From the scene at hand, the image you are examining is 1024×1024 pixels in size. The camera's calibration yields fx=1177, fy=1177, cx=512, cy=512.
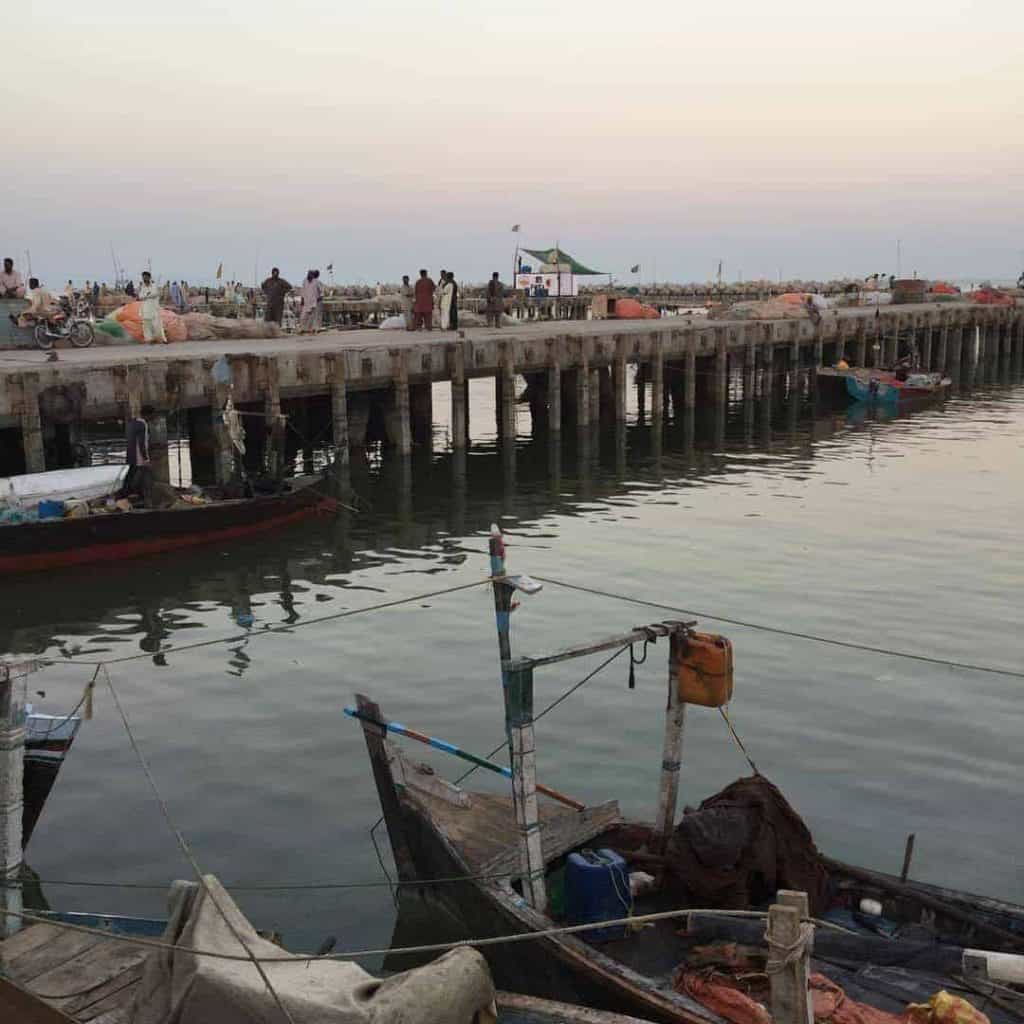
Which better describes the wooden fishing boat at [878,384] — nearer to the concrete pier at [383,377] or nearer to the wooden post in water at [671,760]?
the concrete pier at [383,377]

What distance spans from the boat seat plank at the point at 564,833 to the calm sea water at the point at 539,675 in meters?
1.39

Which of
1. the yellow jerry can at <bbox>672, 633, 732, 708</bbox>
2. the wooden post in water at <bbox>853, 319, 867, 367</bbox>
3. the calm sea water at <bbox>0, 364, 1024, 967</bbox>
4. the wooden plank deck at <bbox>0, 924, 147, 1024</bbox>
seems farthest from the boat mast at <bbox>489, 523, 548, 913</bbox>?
the wooden post in water at <bbox>853, 319, 867, 367</bbox>

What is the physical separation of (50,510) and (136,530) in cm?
141

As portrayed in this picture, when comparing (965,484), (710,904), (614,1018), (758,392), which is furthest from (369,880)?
(758,392)

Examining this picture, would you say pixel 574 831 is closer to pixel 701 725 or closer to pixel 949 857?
pixel 949 857

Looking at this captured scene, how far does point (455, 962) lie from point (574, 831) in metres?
2.78

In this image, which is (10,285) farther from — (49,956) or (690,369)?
(49,956)

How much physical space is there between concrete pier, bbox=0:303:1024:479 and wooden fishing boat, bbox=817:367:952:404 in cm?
169

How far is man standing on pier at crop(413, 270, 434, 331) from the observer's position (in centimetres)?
3697

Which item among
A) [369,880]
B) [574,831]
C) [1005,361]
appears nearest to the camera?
A: [574,831]

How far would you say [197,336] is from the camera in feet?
110

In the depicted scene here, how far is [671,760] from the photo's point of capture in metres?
9.01

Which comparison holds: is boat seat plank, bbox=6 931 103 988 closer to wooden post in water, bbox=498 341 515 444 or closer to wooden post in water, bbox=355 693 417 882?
wooden post in water, bbox=355 693 417 882

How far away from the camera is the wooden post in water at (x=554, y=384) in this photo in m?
33.0
